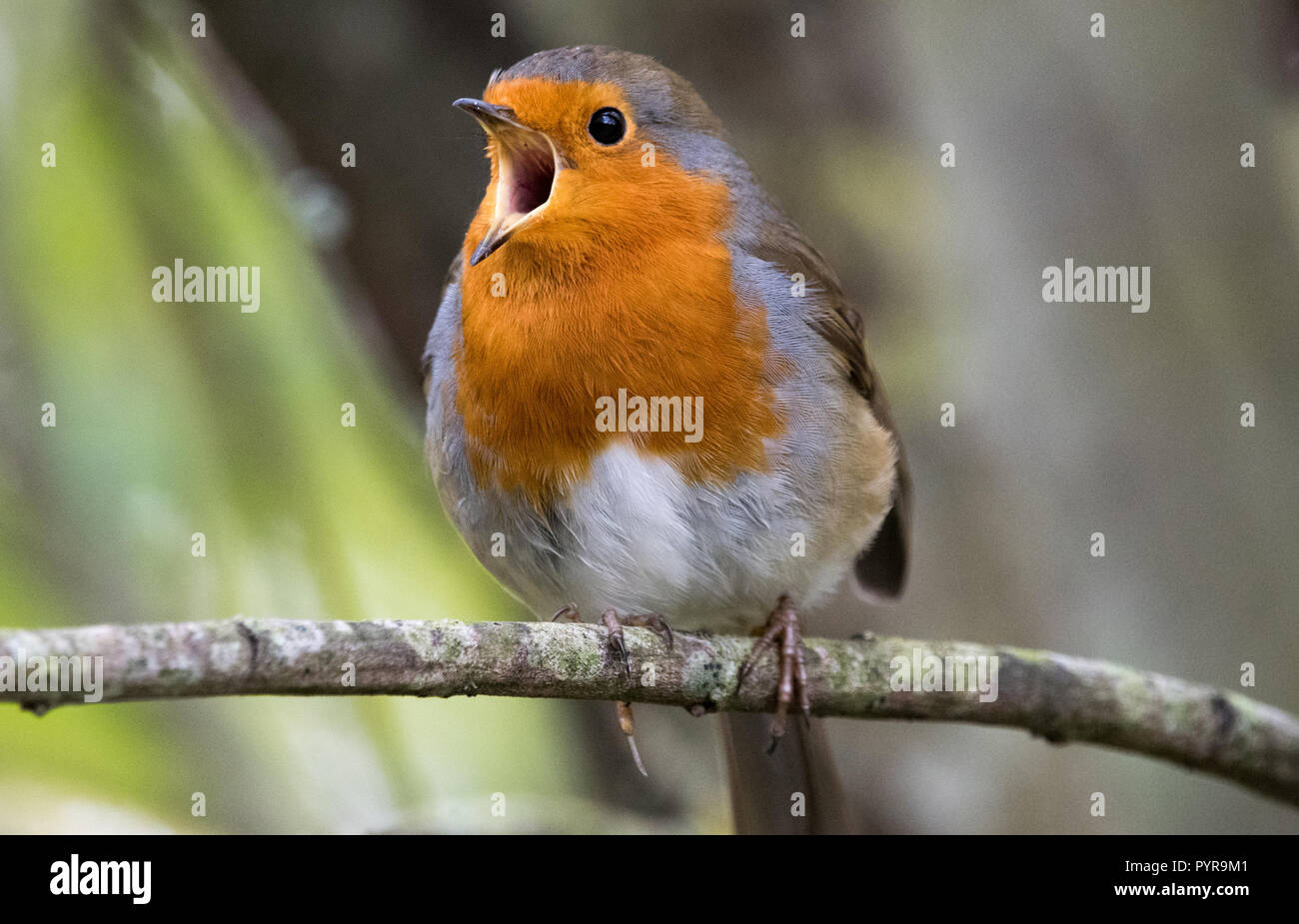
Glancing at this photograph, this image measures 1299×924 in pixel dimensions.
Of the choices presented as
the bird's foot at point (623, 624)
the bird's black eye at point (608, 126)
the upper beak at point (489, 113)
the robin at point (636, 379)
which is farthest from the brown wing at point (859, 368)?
the bird's foot at point (623, 624)

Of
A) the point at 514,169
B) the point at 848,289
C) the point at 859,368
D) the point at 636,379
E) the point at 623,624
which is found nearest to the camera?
the point at 623,624

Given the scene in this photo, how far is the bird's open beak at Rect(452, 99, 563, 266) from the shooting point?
8.06 ft

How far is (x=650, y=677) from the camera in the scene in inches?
88.8

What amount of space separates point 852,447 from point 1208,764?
119 centimetres

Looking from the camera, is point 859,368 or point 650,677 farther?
point 859,368

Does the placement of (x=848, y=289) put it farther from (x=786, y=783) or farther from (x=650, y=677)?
(x=650, y=677)

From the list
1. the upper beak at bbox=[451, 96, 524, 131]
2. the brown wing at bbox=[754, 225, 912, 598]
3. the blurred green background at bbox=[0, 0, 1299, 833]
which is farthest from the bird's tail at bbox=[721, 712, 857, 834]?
the upper beak at bbox=[451, 96, 524, 131]

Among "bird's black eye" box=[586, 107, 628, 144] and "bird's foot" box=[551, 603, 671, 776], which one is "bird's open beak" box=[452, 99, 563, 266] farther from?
"bird's foot" box=[551, 603, 671, 776]

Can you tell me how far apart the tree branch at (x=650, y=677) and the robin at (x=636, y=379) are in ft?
0.37

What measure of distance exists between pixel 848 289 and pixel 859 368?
516 mm

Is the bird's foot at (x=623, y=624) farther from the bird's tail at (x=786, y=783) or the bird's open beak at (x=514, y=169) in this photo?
the bird's open beak at (x=514, y=169)

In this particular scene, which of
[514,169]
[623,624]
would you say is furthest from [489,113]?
[623,624]

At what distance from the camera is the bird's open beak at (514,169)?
2.46 meters

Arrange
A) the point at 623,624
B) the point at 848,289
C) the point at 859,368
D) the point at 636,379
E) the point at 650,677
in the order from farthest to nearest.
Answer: the point at 848,289, the point at 859,368, the point at 636,379, the point at 623,624, the point at 650,677
